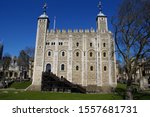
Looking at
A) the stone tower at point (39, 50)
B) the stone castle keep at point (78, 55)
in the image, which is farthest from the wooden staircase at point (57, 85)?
the stone castle keep at point (78, 55)

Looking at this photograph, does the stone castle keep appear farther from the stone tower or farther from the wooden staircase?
the wooden staircase

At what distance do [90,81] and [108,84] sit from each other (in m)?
3.99

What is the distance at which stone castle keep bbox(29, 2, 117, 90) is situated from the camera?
3450 cm

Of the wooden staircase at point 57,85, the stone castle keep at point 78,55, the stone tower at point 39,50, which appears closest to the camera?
the wooden staircase at point 57,85

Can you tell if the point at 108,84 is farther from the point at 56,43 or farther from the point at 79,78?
the point at 56,43

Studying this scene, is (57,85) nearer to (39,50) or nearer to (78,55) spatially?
(78,55)

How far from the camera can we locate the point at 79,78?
114 ft

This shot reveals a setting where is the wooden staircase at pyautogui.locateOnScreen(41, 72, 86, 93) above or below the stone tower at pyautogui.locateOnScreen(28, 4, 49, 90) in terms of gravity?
below

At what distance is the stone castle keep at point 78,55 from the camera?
113ft

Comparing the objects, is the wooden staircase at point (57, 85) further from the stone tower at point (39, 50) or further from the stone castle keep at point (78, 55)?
the stone castle keep at point (78, 55)

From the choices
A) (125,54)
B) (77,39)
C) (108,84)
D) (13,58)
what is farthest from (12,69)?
(125,54)

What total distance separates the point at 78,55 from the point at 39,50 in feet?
30.1

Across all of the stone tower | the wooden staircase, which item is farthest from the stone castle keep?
the wooden staircase

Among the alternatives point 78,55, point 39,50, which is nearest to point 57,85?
point 78,55
